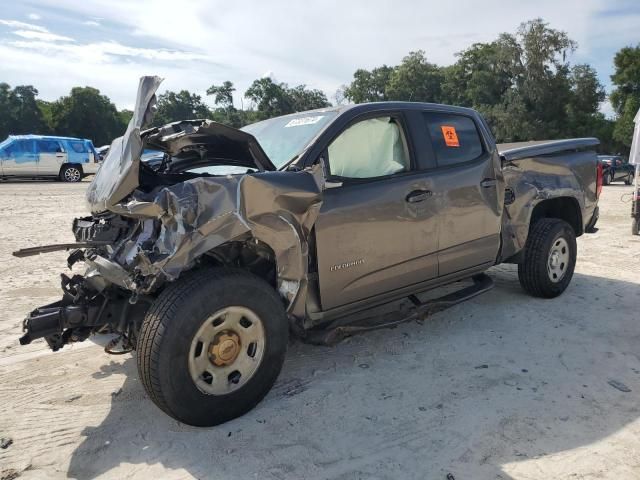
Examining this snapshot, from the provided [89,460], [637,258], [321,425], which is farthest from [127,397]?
[637,258]

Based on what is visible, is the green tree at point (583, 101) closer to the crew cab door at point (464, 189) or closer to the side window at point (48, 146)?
the side window at point (48, 146)

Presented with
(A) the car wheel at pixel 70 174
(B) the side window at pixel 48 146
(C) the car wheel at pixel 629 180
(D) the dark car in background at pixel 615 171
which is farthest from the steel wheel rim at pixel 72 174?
(C) the car wheel at pixel 629 180

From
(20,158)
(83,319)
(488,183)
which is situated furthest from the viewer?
(20,158)

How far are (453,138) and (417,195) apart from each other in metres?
0.83

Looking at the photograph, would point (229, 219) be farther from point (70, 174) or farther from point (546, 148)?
point (70, 174)

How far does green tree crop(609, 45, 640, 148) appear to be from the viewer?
34719mm

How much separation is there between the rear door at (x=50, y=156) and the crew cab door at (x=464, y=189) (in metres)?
19.4

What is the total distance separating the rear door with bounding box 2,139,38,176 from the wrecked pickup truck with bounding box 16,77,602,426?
18.2 meters

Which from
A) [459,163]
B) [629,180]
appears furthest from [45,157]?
[629,180]

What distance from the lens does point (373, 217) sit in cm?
347

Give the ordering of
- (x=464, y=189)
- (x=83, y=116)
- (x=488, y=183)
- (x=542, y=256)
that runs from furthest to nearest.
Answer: (x=83, y=116) < (x=542, y=256) < (x=488, y=183) < (x=464, y=189)

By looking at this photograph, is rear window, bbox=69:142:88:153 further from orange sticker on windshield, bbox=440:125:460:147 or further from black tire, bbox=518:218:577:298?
black tire, bbox=518:218:577:298

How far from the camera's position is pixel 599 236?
8.81m

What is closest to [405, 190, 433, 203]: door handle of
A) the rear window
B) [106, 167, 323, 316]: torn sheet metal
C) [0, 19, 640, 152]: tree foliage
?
[106, 167, 323, 316]: torn sheet metal
